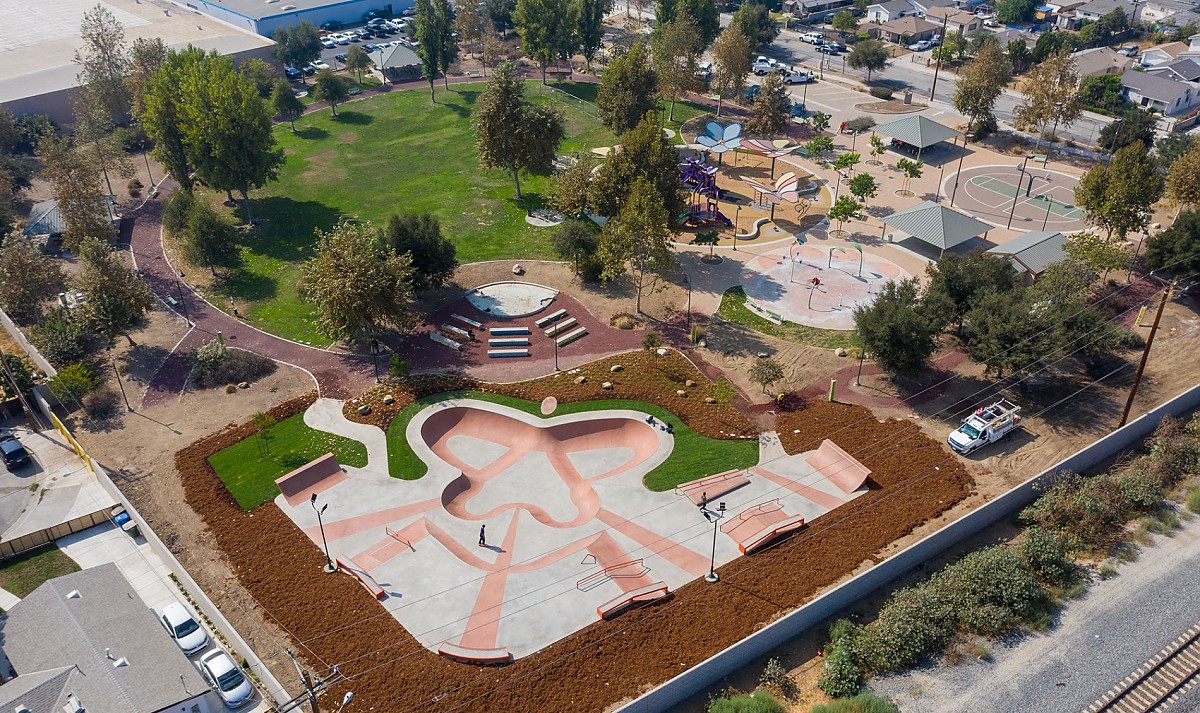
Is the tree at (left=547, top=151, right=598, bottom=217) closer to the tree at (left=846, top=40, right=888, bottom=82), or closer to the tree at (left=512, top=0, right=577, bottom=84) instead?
the tree at (left=512, top=0, right=577, bottom=84)

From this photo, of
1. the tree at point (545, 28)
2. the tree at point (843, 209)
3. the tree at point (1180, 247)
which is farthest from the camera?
the tree at point (545, 28)

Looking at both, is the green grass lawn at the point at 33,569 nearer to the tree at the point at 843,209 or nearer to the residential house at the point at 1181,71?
the tree at the point at 843,209

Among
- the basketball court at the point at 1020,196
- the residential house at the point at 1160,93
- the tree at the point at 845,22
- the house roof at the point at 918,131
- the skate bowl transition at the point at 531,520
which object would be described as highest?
the tree at the point at 845,22

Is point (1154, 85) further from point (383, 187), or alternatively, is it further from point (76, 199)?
point (76, 199)

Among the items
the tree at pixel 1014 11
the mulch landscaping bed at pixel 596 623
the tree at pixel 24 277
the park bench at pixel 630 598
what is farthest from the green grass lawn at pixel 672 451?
the tree at pixel 1014 11

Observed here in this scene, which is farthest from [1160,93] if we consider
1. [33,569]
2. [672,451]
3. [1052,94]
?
[33,569]
